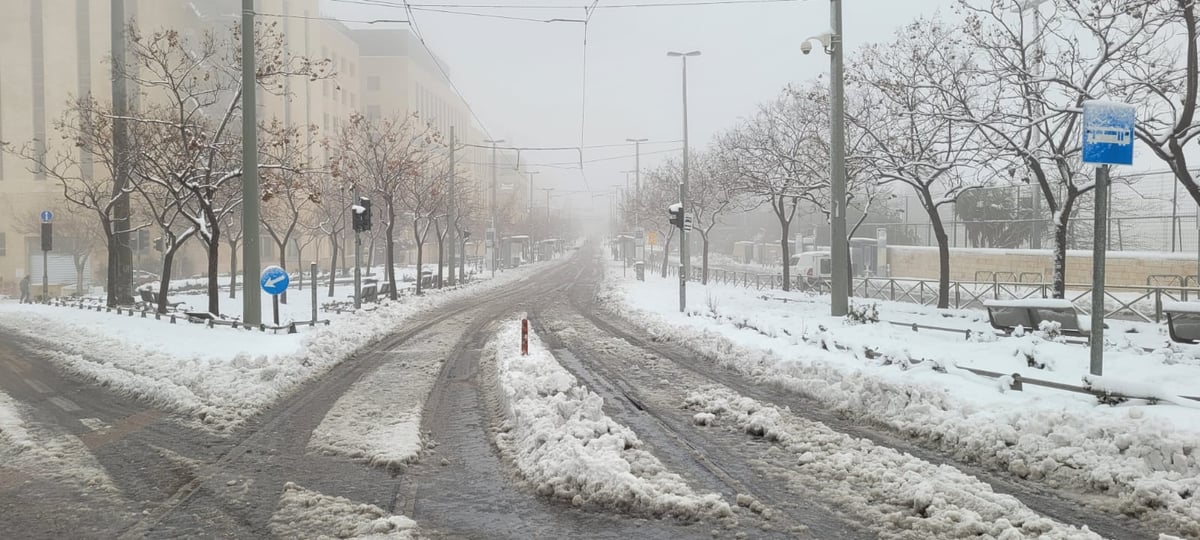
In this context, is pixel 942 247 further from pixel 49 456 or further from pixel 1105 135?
pixel 49 456

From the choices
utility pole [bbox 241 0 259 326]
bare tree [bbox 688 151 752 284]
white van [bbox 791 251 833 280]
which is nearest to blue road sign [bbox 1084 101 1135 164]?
utility pole [bbox 241 0 259 326]

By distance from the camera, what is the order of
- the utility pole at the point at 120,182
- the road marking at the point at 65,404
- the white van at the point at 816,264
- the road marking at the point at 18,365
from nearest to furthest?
the road marking at the point at 65,404 → the road marking at the point at 18,365 → the utility pole at the point at 120,182 → the white van at the point at 816,264

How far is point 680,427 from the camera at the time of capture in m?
7.83

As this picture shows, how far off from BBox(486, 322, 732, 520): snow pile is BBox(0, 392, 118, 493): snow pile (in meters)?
3.17

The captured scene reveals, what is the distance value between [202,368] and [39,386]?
2093mm

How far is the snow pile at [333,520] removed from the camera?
4.79 meters

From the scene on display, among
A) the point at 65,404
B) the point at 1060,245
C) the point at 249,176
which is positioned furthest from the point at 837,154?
the point at 65,404

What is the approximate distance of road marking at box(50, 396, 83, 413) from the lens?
28.8 ft

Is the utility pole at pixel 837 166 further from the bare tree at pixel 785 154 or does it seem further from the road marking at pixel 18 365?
the road marking at pixel 18 365

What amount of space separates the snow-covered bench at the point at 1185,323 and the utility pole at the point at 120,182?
22.2m

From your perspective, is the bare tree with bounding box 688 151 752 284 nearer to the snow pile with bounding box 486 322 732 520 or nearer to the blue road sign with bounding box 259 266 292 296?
the blue road sign with bounding box 259 266 292 296

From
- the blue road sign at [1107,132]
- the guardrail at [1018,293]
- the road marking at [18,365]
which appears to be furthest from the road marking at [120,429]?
the guardrail at [1018,293]

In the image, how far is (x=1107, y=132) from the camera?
7.57m

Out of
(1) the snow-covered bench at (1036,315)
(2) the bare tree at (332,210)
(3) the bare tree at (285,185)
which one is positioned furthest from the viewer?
(2) the bare tree at (332,210)
